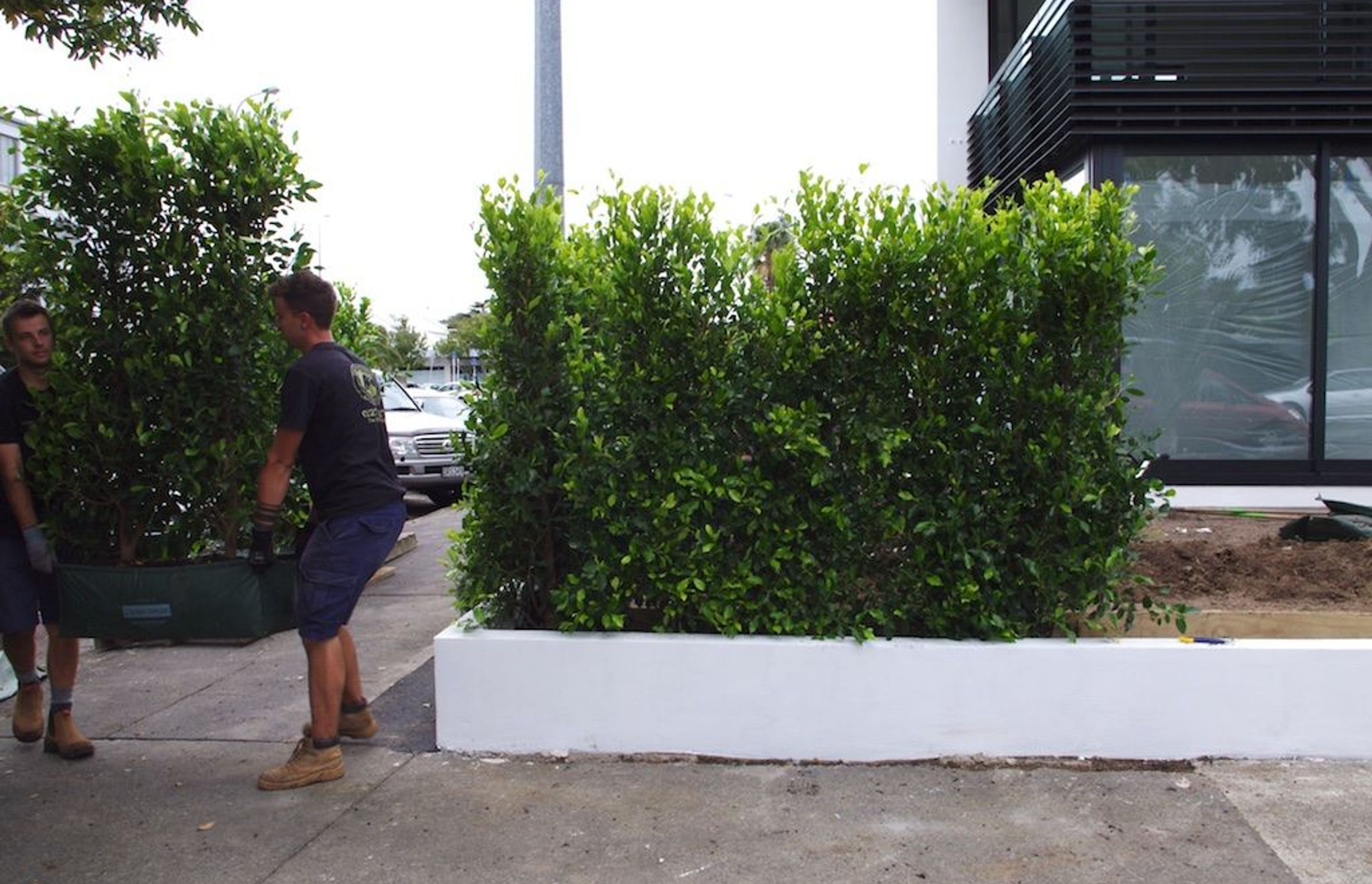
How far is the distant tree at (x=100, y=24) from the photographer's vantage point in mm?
5695

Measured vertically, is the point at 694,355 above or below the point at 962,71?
below

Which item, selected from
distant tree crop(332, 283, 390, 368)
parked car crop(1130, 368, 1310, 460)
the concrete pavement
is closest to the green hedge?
the concrete pavement

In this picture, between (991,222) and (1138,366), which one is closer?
(991,222)

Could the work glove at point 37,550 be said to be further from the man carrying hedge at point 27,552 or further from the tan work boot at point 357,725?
the tan work boot at point 357,725

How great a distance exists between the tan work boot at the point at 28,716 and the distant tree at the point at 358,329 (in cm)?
314

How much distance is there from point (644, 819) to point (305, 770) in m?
1.36

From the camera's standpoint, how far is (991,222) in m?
4.42

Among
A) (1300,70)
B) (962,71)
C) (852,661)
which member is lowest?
(852,661)

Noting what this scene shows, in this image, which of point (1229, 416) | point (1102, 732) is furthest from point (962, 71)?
point (1102, 732)

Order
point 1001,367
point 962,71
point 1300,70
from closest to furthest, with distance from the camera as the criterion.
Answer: point 1001,367 → point 1300,70 → point 962,71

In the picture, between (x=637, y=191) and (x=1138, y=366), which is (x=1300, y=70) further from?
(x=637, y=191)

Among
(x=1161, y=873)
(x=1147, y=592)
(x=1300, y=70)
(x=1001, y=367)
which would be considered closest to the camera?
(x=1161, y=873)

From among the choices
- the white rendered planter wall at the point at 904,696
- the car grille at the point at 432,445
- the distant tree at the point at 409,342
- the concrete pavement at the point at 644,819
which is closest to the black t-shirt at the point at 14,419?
the concrete pavement at the point at 644,819

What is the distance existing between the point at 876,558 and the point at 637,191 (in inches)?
70.8
